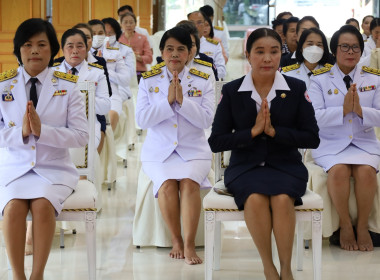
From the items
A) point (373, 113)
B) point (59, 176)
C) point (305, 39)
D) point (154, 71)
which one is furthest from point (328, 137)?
point (59, 176)

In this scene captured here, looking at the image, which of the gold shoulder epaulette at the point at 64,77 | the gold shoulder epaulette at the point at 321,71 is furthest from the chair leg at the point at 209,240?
the gold shoulder epaulette at the point at 321,71

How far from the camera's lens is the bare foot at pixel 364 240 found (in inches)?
162

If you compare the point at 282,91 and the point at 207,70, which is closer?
the point at 282,91

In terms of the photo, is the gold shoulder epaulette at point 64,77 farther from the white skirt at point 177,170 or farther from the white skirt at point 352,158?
the white skirt at point 352,158

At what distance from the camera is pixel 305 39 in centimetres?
473

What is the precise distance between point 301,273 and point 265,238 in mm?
581

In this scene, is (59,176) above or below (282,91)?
below

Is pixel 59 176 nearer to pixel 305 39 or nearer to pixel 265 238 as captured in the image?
pixel 265 238

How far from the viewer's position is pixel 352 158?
413 cm

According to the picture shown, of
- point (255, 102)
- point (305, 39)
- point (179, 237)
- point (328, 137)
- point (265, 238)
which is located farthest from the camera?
point (305, 39)

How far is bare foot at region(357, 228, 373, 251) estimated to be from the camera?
4105 millimetres

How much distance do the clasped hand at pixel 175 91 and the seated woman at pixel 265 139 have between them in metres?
0.49

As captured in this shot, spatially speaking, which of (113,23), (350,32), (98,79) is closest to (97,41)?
(113,23)

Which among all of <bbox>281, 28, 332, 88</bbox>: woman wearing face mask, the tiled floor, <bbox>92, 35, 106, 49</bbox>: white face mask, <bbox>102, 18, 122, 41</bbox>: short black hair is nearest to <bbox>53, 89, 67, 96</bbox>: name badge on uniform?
the tiled floor
